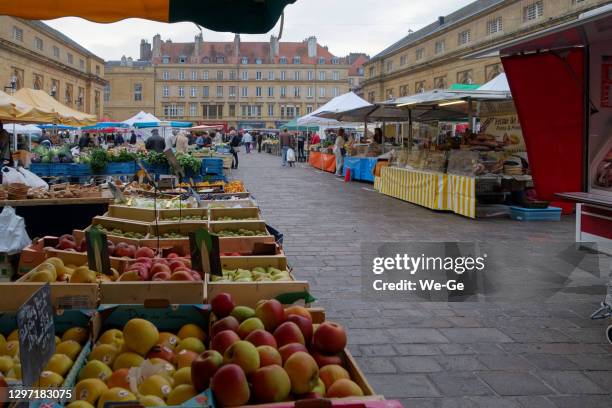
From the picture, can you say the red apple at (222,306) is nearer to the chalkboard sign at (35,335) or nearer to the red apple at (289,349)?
the red apple at (289,349)

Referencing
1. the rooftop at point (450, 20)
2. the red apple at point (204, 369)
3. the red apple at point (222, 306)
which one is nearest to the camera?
the red apple at point (204, 369)

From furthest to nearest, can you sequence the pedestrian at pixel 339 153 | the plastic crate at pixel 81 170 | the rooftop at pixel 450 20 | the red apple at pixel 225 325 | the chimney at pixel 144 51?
the chimney at pixel 144 51 < the rooftop at pixel 450 20 < the pedestrian at pixel 339 153 < the plastic crate at pixel 81 170 < the red apple at pixel 225 325

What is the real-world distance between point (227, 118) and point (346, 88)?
815 inches

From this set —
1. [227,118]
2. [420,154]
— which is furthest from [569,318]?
[227,118]

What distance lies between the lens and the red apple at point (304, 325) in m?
2.61

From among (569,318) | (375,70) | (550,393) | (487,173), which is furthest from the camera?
(375,70)

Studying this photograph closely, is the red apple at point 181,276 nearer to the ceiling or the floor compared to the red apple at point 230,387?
nearer to the ceiling

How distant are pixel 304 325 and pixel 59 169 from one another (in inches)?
503

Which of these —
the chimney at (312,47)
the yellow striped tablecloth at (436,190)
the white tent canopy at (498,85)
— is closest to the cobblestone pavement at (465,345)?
→ the yellow striped tablecloth at (436,190)

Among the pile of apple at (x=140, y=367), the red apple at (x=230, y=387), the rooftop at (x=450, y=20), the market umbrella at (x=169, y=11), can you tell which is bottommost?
the pile of apple at (x=140, y=367)

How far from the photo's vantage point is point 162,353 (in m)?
2.54

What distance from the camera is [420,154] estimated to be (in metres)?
14.2

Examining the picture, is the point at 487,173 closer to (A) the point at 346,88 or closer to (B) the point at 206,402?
(B) the point at 206,402

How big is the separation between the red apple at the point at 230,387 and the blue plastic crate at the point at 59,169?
13.1 m
